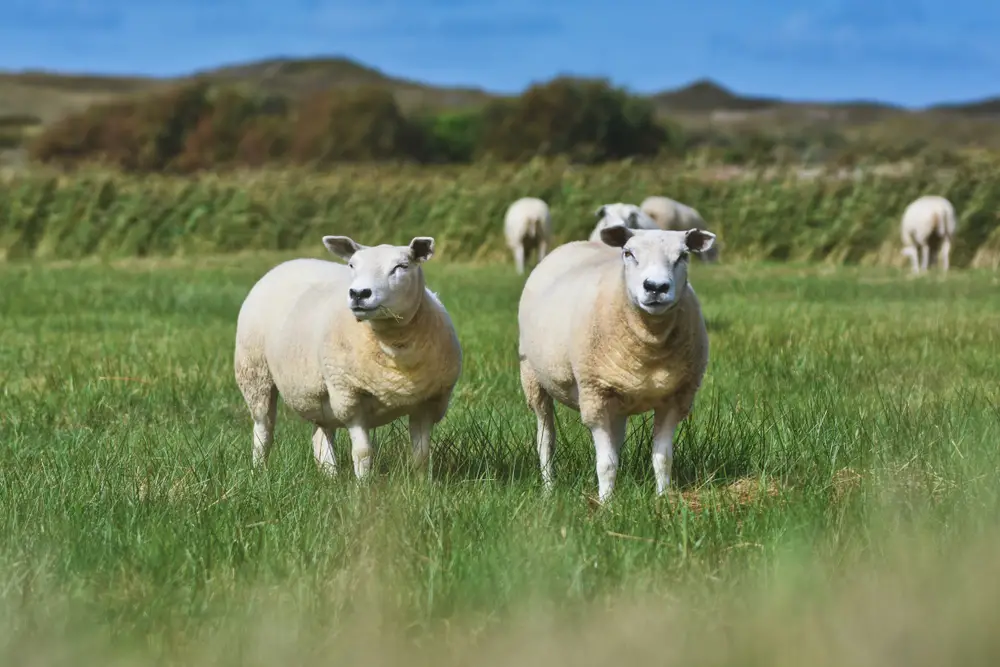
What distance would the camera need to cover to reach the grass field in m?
2.81

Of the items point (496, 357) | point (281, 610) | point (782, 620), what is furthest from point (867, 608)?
point (496, 357)

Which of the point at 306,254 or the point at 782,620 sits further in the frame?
the point at 306,254

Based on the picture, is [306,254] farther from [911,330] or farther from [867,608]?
[867,608]

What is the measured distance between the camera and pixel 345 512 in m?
4.46

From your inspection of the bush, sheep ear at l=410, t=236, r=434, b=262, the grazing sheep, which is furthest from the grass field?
the bush

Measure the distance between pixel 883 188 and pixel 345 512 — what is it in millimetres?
19053

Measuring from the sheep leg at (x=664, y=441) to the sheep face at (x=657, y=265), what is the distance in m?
0.47

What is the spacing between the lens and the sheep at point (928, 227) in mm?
19234

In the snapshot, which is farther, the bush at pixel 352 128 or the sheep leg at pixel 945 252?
Answer: the bush at pixel 352 128

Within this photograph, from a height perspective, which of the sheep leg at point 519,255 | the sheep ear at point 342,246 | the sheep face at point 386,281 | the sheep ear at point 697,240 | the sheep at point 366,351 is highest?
the sheep ear at point 697,240

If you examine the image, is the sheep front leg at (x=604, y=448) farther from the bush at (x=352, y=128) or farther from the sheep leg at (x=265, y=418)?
the bush at (x=352, y=128)

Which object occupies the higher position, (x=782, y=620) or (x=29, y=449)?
(x=782, y=620)

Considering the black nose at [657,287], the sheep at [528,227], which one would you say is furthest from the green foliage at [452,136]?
the black nose at [657,287]

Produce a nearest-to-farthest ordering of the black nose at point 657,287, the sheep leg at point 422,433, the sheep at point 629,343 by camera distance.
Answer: the black nose at point 657,287 < the sheep at point 629,343 < the sheep leg at point 422,433
